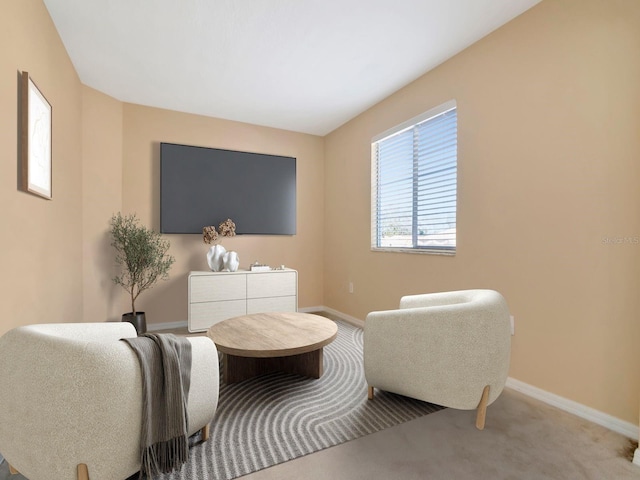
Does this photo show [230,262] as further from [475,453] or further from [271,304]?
[475,453]

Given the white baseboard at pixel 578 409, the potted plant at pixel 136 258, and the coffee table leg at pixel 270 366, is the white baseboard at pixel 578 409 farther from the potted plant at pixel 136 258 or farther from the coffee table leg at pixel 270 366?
the potted plant at pixel 136 258

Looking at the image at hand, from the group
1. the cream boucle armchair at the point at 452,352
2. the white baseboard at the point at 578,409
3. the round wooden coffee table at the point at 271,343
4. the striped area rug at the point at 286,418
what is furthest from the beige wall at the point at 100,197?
the white baseboard at the point at 578,409

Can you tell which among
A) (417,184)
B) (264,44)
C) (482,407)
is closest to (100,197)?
(264,44)

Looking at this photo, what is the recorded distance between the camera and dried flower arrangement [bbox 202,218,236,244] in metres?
3.72

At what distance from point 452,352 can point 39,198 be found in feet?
8.60

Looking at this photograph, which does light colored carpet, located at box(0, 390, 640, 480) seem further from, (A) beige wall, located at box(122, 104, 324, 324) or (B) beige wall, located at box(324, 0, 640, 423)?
(A) beige wall, located at box(122, 104, 324, 324)

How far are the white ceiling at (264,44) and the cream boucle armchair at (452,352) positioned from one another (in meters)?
1.91

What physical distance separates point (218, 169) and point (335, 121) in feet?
5.29

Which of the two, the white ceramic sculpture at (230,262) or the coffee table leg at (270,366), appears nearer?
the coffee table leg at (270,366)

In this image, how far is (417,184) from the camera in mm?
3061

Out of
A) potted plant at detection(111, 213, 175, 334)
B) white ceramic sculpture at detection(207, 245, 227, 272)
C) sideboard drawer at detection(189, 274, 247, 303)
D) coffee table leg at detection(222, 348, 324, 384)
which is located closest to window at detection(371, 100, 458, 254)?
coffee table leg at detection(222, 348, 324, 384)

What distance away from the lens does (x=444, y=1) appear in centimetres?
201

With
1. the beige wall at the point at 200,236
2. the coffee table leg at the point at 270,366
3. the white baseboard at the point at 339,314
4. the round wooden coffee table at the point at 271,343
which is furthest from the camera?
the white baseboard at the point at 339,314

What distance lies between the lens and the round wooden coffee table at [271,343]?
1.89 m
